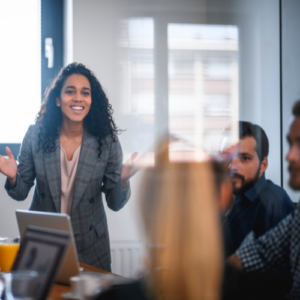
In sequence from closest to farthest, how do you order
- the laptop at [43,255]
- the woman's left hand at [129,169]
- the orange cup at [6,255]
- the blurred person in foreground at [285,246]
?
the laptop at [43,255] < the blurred person in foreground at [285,246] < the orange cup at [6,255] < the woman's left hand at [129,169]

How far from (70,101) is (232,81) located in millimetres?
1151

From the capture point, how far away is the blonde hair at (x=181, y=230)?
90cm

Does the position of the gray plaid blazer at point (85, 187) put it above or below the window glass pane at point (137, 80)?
below

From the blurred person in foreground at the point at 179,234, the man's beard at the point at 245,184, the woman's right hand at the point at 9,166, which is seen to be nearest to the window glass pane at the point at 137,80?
the woman's right hand at the point at 9,166

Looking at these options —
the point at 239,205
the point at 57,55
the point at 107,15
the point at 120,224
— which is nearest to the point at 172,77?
the point at 107,15

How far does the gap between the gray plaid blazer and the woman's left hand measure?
2.9 inches

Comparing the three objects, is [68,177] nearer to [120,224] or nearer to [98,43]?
[120,224]

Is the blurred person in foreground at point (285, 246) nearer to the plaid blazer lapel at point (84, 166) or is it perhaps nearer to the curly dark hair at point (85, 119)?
the plaid blazer lapel at point (84, 166)

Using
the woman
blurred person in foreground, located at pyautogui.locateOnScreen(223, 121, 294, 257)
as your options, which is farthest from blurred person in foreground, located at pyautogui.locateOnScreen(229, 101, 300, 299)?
the woman

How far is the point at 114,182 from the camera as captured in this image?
1932 millimetres

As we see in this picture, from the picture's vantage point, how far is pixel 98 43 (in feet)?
Result: 8.27

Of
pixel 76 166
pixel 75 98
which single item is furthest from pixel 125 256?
pixel 75 98

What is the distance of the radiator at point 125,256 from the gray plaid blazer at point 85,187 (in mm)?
548

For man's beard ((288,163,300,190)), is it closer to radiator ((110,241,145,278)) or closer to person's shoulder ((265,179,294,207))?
Result: person's shoulder ((265,179,294,207))
